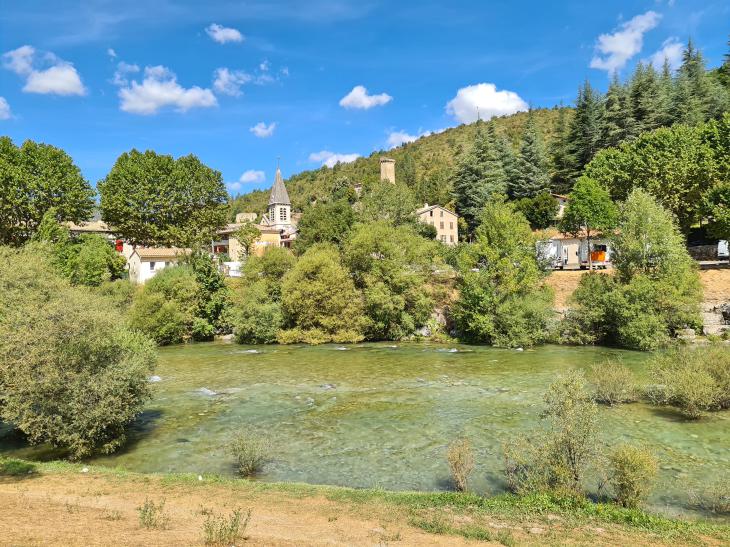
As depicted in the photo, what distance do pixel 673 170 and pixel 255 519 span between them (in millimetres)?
53086

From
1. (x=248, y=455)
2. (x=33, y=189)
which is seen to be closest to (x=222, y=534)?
(x=248, y=455)

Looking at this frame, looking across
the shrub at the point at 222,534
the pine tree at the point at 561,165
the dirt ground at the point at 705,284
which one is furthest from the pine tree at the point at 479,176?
the shrub at the point at 222,534

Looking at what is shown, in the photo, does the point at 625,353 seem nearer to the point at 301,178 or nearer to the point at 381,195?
the point at 381,195

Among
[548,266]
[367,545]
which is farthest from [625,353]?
[367,545]

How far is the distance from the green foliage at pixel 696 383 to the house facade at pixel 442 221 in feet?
185

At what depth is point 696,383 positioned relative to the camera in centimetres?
1805

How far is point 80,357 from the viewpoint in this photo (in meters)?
16.0

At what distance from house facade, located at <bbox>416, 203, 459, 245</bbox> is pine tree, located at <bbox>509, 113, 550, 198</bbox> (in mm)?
11318

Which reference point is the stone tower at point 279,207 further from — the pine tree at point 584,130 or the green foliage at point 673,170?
the green foliage at point 673,170

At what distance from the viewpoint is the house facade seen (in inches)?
3031

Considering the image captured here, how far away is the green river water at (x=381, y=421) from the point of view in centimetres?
1439

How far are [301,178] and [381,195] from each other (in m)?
112

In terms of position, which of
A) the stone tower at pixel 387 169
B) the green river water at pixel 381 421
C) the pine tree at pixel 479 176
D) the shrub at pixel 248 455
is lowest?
the green river water at pixel 381 421

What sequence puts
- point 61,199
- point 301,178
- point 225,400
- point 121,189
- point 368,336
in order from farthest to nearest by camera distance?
point 301,178 → point 121,189 → point 61,199 → point 368,336 → point 225,400
